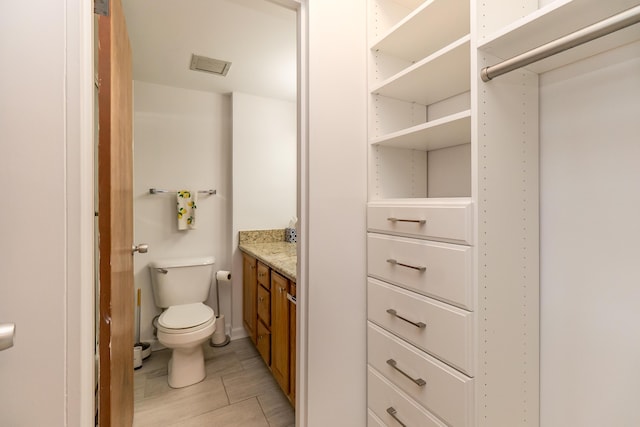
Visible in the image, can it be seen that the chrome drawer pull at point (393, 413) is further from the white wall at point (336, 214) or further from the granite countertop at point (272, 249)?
the granite countertop at point (272, 249)

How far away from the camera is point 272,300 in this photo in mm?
1916

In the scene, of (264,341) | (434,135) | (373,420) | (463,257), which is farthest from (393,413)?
(264,341)

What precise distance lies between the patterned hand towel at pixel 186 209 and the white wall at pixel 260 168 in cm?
36

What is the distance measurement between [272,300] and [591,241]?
1.63 m

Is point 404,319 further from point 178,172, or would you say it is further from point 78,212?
point 178,172

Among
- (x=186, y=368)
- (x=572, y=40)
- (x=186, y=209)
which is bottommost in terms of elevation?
(x=186, y=368)

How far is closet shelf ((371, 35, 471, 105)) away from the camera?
982 millimetres

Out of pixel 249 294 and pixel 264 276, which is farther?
pixel 249 294

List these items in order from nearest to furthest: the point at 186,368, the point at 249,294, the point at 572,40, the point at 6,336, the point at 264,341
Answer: the point at 6,336, the point at 572,40, the point at 186,368, the point at 264,341, the point at 249,294

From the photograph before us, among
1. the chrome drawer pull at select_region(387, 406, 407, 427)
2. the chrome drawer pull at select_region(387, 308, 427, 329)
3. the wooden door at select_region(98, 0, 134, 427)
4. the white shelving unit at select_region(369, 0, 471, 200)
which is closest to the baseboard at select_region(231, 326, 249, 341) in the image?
the wooden door at select_region(98, 0, 134, 427)

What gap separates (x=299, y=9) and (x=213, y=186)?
6.24 feet

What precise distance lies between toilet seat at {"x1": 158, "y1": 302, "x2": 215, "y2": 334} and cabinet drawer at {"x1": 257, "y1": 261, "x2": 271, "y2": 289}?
436 millimetres

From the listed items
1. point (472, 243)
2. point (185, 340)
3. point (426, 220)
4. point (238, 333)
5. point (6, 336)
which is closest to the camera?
point (6, 336)

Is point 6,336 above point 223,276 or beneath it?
above
